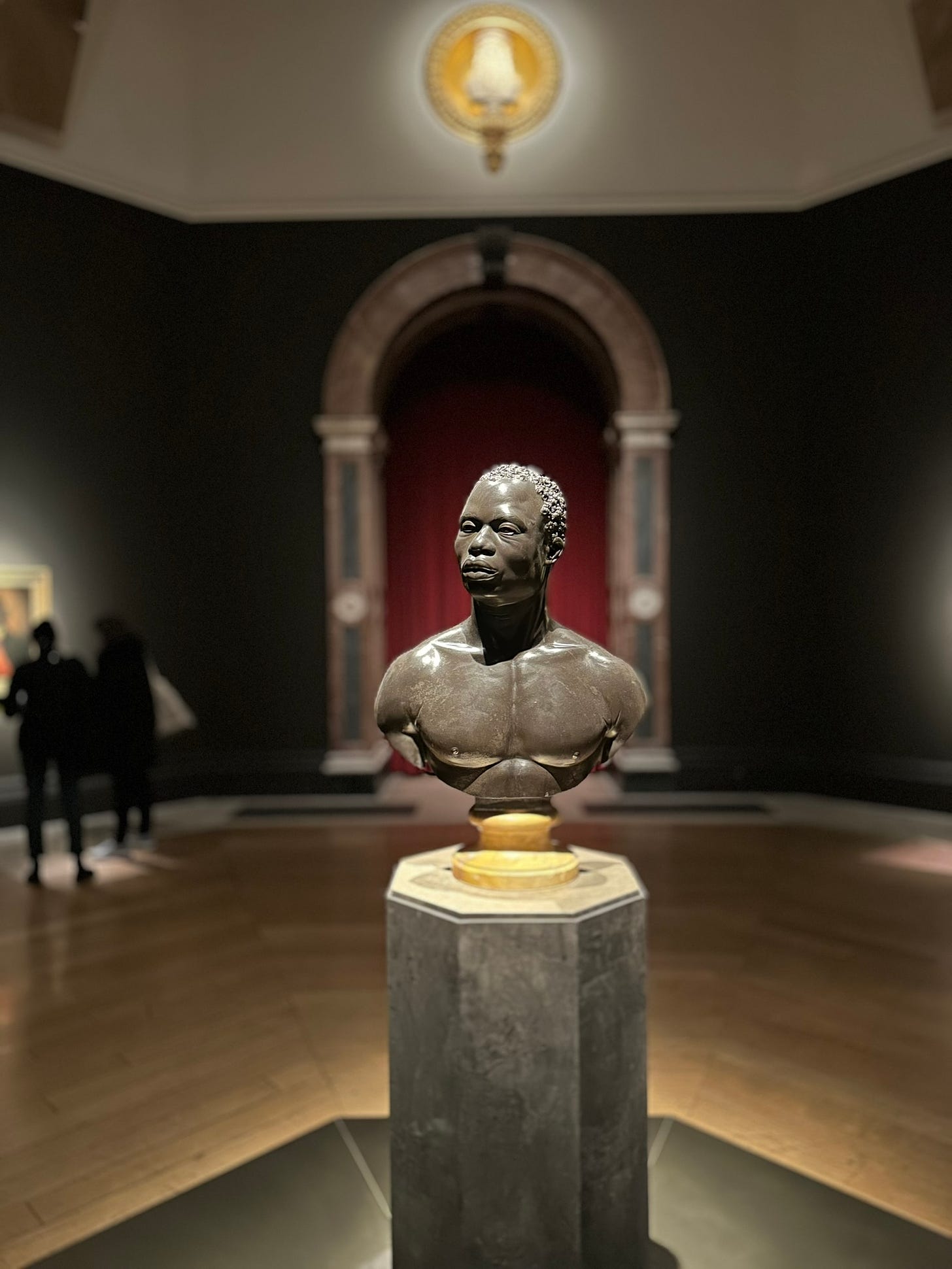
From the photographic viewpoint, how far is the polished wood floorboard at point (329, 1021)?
2.90 metres

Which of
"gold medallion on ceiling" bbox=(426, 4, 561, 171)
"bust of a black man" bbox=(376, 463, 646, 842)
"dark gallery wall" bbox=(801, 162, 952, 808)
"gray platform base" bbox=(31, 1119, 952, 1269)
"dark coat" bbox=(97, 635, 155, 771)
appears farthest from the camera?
"gold medallion on ceiling" bbox=(426, 4, 561, 171)

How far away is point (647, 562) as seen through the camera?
27.0 feet

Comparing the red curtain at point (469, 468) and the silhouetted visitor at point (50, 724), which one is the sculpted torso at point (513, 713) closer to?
the silhouetted visitor at point (50, 724)

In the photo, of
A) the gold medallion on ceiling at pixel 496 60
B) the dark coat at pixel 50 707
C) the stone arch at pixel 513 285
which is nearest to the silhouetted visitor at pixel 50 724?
the dark coat at pixel 50 707

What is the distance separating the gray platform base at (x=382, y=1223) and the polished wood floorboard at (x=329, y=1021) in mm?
92

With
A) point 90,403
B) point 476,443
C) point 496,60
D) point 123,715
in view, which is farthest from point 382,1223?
point 496,60

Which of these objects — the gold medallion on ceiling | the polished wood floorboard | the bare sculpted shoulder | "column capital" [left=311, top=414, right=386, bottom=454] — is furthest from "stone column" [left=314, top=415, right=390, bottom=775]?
the bare sculpted shoulder

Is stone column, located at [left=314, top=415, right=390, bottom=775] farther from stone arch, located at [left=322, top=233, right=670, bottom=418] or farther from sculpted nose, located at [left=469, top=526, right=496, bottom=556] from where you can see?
sculpted nose, located at [left=469, top=526, right=496, bottom=556]

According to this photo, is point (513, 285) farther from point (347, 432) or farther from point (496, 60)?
point (347, 432)

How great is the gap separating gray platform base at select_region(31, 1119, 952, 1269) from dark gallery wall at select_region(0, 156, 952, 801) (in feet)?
18.2

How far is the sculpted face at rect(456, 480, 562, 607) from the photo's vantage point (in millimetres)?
2330

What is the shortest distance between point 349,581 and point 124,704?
2463mm

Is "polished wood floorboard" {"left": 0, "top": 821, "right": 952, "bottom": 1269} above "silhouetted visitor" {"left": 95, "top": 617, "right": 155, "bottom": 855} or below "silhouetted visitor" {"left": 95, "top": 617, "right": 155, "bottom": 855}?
below

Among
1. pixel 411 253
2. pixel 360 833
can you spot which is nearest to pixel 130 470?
pixel 411 253
